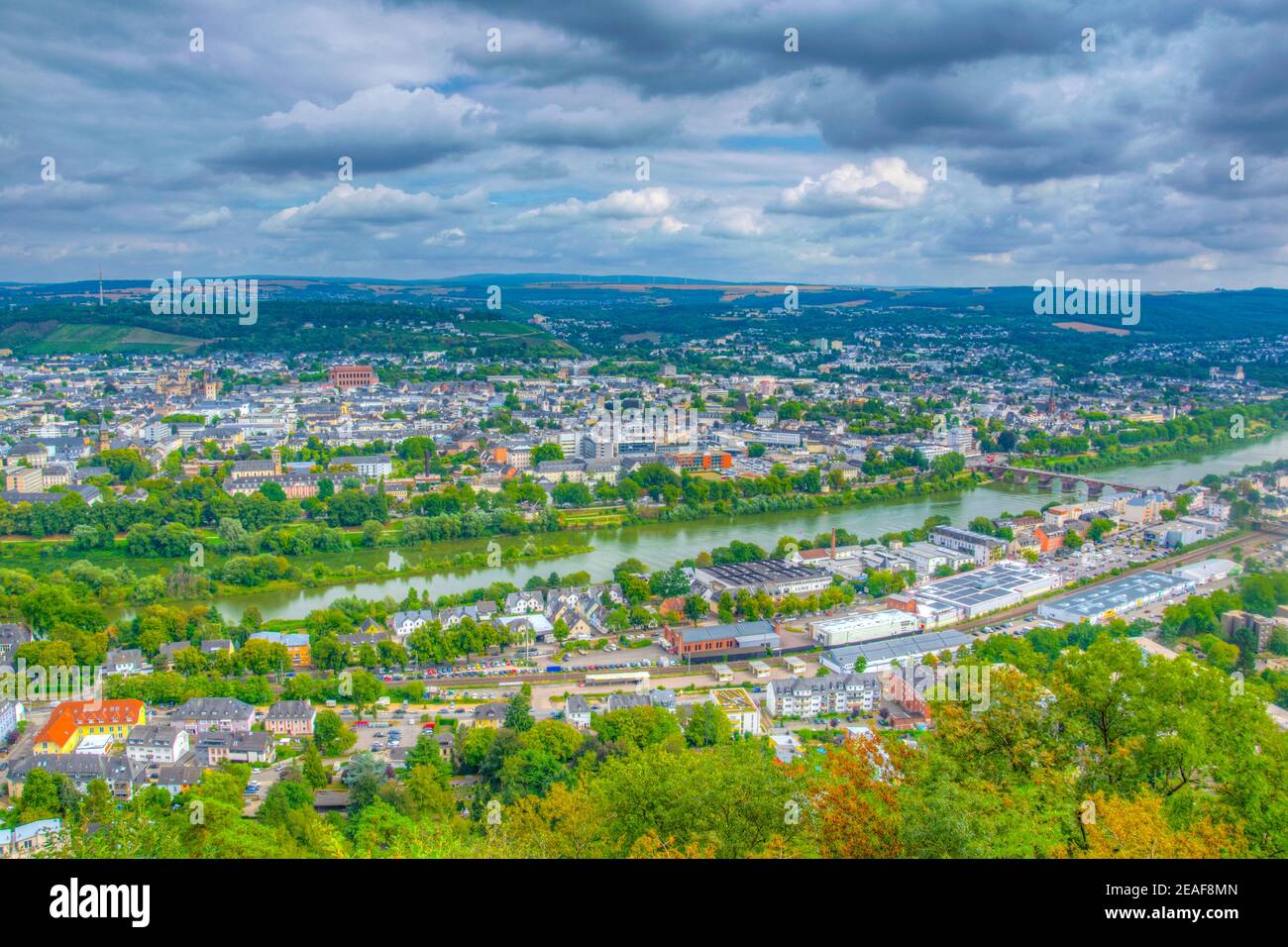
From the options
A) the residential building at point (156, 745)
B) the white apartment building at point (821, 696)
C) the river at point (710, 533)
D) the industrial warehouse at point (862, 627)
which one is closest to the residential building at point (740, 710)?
the white apartment building at point (821, 696)

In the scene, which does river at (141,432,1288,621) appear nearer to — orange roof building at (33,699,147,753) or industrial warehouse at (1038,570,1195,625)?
orange roof building at (33,699,147,753)

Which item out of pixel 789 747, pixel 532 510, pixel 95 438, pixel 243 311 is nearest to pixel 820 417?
pixel 532 510

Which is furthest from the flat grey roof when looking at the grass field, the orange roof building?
the grass field

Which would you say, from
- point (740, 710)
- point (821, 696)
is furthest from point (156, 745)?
point (821, 696)

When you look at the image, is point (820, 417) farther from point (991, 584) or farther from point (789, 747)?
point (789, 747)

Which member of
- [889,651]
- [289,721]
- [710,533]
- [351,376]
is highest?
[351,376]

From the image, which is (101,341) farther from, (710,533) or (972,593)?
(972,593)
